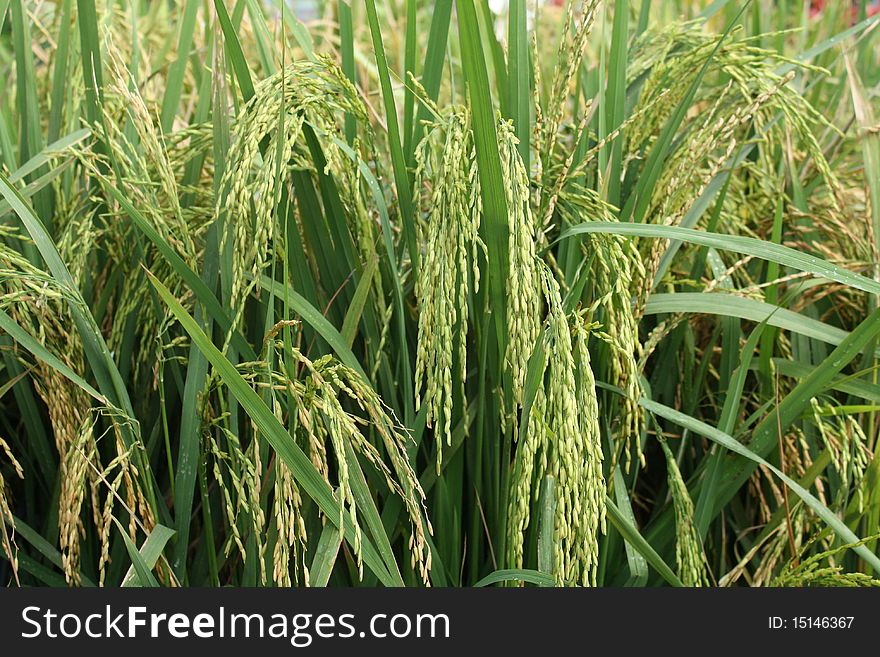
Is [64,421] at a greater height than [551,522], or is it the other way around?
[64,421]

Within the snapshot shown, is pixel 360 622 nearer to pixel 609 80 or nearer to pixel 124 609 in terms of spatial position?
pixel 124 609

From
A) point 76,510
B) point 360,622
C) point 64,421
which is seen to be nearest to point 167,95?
point 64,421

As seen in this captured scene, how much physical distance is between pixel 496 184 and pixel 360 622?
0.53m

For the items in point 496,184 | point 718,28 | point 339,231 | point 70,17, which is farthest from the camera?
point 718,28

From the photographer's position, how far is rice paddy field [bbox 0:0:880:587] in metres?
0.87

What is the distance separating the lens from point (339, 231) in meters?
1.05

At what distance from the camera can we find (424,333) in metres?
0.85

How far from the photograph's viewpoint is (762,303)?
3.59ft

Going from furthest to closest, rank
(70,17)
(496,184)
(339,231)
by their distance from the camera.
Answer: (70,17), (339,231), (496,184)

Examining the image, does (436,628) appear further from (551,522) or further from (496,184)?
(496,184)

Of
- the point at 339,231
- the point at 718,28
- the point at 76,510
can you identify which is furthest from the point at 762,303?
the point at 718,28

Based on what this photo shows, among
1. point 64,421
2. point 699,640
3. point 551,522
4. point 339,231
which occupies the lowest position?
point 699,640

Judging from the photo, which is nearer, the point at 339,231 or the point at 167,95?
the point at 339,231

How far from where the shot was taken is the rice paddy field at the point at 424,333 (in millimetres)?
868
